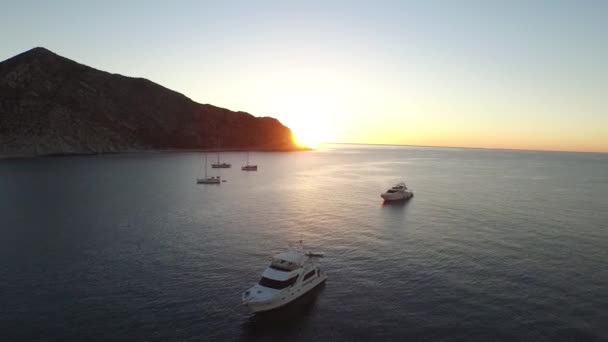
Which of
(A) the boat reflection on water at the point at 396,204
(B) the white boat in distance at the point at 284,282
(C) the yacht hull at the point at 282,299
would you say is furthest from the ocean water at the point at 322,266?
(A) the boat reflection on water at the point at 396,204

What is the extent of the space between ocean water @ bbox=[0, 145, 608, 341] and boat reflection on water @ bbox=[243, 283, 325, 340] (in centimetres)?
19

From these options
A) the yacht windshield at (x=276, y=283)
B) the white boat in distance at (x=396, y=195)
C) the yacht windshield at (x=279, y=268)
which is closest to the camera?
the yacht windshield at (x=276, y=283)

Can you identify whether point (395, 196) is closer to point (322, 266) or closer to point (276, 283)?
point (322, 266)

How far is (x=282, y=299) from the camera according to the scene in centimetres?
3872

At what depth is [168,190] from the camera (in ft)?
390

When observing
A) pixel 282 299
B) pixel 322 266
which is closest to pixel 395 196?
pixel 322 266

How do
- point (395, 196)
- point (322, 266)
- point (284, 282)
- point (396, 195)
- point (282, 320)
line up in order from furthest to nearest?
point (396, 195) < point (395, 196) < point (322, 266) < point (284, 282) < point (282, 320)

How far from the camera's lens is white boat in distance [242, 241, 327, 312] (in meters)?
37.3

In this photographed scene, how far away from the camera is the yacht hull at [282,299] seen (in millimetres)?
36634

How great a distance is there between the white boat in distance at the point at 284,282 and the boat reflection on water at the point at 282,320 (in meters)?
0.82

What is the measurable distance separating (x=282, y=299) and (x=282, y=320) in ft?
6.85

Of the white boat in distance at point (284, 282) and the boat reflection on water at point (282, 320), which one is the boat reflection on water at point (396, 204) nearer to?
the white boat in distance at point (284, 282)

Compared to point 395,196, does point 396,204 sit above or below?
below

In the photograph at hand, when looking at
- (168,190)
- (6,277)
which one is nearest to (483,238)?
(6,277)
